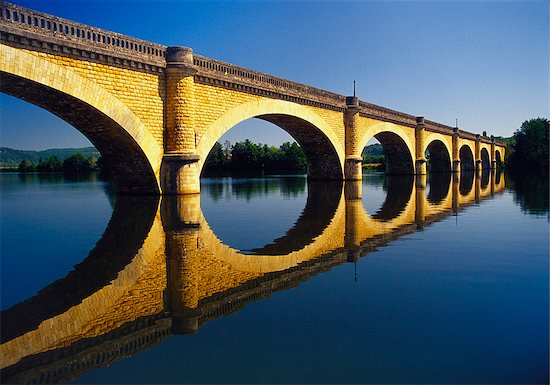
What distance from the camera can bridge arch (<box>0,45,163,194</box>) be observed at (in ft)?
39.4

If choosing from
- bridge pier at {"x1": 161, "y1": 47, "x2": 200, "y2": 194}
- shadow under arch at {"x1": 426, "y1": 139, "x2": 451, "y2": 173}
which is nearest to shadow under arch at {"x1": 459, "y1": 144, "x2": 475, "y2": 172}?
shadow under arch at {"x1": 426, "y1": 139, "x2": 451, "y2": 173}

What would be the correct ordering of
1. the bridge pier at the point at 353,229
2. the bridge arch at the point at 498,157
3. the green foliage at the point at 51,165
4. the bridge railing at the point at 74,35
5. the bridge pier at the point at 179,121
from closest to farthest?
1. the bridge pier at the point at 353,229
2. the bridge railing at the point at 74,35
3. the bridge pier at the point at 179,121
4. the bridge arch at the point at 498,157
5. the green foliage at the point at 51,165

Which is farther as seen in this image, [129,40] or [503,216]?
[129,40]

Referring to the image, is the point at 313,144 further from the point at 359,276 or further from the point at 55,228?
the point at 359,276

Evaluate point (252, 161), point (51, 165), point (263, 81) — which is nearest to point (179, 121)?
point (263, 81)

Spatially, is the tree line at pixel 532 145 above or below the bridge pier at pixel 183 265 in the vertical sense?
above

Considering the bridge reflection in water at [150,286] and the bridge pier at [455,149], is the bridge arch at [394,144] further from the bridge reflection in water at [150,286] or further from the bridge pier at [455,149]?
the bridge reflection in water at [150,286]

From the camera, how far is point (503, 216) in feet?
41.1

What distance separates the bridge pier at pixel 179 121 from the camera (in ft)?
53.2

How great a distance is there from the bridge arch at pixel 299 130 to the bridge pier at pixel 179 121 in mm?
958

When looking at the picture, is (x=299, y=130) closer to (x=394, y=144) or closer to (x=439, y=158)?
(x=394, y=144)

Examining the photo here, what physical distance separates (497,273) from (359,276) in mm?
2047

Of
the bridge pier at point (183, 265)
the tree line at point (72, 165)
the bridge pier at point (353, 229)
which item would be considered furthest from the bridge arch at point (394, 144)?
the tree line at point (72, 165)

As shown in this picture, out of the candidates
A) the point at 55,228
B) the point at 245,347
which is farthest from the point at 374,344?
the point at 55,228
